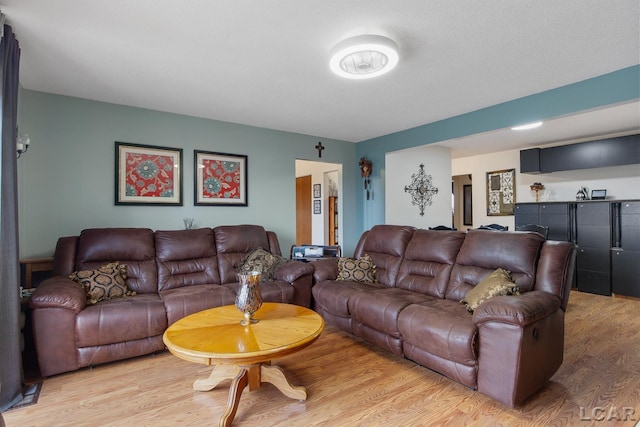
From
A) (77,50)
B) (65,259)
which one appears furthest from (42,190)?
(77,50)

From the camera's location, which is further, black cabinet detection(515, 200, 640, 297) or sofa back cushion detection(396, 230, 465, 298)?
black cabinet detection(515, 200, 640, 297)

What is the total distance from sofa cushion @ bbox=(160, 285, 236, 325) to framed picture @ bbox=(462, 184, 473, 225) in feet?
20.5

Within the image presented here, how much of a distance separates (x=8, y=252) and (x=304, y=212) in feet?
18.4

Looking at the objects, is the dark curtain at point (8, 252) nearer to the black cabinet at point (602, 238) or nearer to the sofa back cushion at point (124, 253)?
the sofa back cushion at point (124, 253)

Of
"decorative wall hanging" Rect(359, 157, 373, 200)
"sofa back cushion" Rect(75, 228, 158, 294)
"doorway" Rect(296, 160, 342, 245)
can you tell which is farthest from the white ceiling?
"doorway" Rect(296, 160, 342, 245)

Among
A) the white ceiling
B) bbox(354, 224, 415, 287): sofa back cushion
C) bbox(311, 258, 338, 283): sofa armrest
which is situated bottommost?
bbox(311, 258, 338, 283): sofa armrest

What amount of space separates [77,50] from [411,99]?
2978 mm

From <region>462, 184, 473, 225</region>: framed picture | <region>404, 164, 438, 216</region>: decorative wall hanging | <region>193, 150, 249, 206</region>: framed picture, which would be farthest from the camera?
<region>462, 184, 473, 225</region>: framed picture

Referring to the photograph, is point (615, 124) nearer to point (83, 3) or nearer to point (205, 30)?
point (205, 30)

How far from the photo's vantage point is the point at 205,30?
2.14 metres

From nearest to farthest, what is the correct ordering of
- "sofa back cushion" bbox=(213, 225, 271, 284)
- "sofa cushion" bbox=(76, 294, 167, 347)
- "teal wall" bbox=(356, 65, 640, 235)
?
"sofa cushion" bbox=(76, 294, 167, 347) → "teal wall" bbox=(356, 65, 640, 235) → "sofa back cushion" bbox=(213, 225, 271, 284)

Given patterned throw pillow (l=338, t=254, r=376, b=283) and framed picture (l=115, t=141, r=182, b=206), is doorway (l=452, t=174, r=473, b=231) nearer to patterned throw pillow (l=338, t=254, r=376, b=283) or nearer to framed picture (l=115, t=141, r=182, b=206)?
patterned throw pillow (l=338, t=254, r=376, b=283)

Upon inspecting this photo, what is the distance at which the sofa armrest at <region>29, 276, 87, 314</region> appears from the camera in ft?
7.50

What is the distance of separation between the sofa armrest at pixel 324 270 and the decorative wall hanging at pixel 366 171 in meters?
2.10
